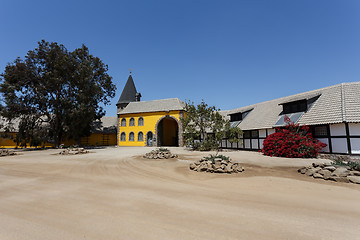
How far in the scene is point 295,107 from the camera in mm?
15906

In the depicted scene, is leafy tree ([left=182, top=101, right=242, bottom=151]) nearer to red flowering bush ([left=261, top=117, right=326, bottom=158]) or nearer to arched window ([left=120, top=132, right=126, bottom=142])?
red flowering bush ([left=261, top=117, right=326, bottom=158])

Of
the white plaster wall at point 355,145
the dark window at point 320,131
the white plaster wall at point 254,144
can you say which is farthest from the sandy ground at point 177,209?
the white plaster wall at point 254,144

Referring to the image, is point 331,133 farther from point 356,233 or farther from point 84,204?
point 84,204

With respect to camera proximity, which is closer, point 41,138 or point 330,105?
point 330,105

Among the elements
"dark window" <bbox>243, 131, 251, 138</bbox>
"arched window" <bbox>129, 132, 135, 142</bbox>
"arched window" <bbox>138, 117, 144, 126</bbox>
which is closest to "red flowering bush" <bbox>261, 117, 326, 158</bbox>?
"dark window" <bbox>243, 131, 251, 138</bbox>

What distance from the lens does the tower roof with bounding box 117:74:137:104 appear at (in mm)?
37987

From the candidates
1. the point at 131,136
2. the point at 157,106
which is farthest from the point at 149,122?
the point at 131,136

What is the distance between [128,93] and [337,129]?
3576 centimetres

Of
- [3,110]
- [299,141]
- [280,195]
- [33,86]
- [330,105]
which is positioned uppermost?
[33,86]

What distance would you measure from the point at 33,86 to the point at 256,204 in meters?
31.2

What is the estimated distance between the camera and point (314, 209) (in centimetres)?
385

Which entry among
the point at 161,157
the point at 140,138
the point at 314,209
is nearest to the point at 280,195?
the point at 314,209

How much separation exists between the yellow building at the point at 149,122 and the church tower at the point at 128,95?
456cm

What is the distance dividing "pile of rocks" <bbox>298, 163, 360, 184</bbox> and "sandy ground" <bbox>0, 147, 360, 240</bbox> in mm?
463
